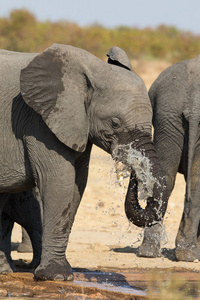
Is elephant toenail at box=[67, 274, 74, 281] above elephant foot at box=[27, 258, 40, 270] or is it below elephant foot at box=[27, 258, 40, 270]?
above

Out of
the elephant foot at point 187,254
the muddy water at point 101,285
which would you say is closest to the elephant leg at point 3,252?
the muddy water at point 101,285

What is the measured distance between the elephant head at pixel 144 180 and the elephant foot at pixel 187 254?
171 centimetres

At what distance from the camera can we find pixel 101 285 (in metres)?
5.68

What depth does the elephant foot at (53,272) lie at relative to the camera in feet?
18.3

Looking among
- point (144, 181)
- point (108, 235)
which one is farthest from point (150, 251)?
point (144, 181)

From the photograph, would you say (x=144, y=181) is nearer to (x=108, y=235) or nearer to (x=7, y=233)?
(x=7, y=233)

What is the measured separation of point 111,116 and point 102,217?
494 centimetres

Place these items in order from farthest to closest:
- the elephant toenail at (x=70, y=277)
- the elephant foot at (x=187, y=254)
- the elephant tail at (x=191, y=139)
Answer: the elephant foot at (x=187, y=254) < the elephant tail at (x=191, y=139) < the elephant toenail at (x=70, y=277)

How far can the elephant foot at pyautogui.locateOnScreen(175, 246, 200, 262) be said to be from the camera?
7.04 m

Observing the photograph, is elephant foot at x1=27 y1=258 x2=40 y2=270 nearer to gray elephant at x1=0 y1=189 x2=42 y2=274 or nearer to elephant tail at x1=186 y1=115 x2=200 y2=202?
gray elephant at x1=0 y1=189 x2=42 y2=274

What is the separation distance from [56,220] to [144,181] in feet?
2.42

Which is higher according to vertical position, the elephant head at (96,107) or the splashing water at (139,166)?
the elephant head at (96,107)

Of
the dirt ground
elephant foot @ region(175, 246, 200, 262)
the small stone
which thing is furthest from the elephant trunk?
elephant foot @ region(175, 246, 200, 262)

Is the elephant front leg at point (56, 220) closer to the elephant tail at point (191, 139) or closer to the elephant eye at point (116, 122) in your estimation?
the elephant eye at point (116, 122)
